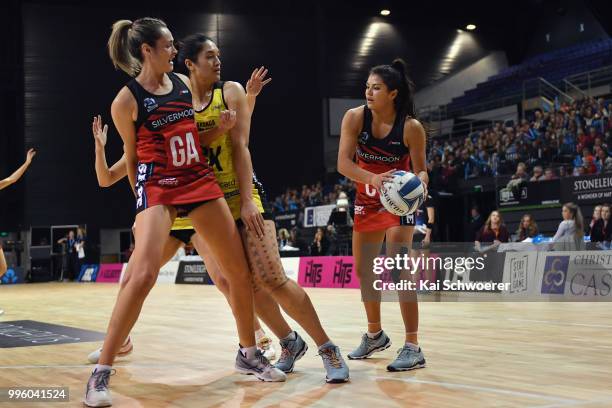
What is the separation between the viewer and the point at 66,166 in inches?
1024

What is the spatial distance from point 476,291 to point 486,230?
6.75 ft

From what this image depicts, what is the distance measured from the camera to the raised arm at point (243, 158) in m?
4.13

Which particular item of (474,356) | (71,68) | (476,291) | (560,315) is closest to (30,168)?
(71,68)

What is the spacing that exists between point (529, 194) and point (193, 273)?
8.80 meters

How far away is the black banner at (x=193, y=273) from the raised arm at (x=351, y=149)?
14.3m

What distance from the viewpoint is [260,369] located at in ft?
14.3

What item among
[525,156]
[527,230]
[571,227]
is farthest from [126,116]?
[525,156]

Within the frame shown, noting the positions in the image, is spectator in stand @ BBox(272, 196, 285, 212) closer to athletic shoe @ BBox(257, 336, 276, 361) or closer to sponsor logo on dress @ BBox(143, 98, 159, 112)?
athletic shoe @ BBox(257, 336, 276, 361)

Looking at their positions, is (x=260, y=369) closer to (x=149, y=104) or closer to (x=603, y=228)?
(x=149, y=104)

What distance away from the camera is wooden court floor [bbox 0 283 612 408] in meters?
3.80

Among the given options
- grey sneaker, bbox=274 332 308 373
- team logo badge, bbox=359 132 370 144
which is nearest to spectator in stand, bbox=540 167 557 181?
team logo badge, bbox=359 132 370 144

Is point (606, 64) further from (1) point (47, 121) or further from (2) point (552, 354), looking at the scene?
(2) point (552, 354)

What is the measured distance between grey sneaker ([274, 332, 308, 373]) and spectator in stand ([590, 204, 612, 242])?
29.5 ft

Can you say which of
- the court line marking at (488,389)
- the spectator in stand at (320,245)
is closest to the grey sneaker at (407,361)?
the court line marking at (488,389)
